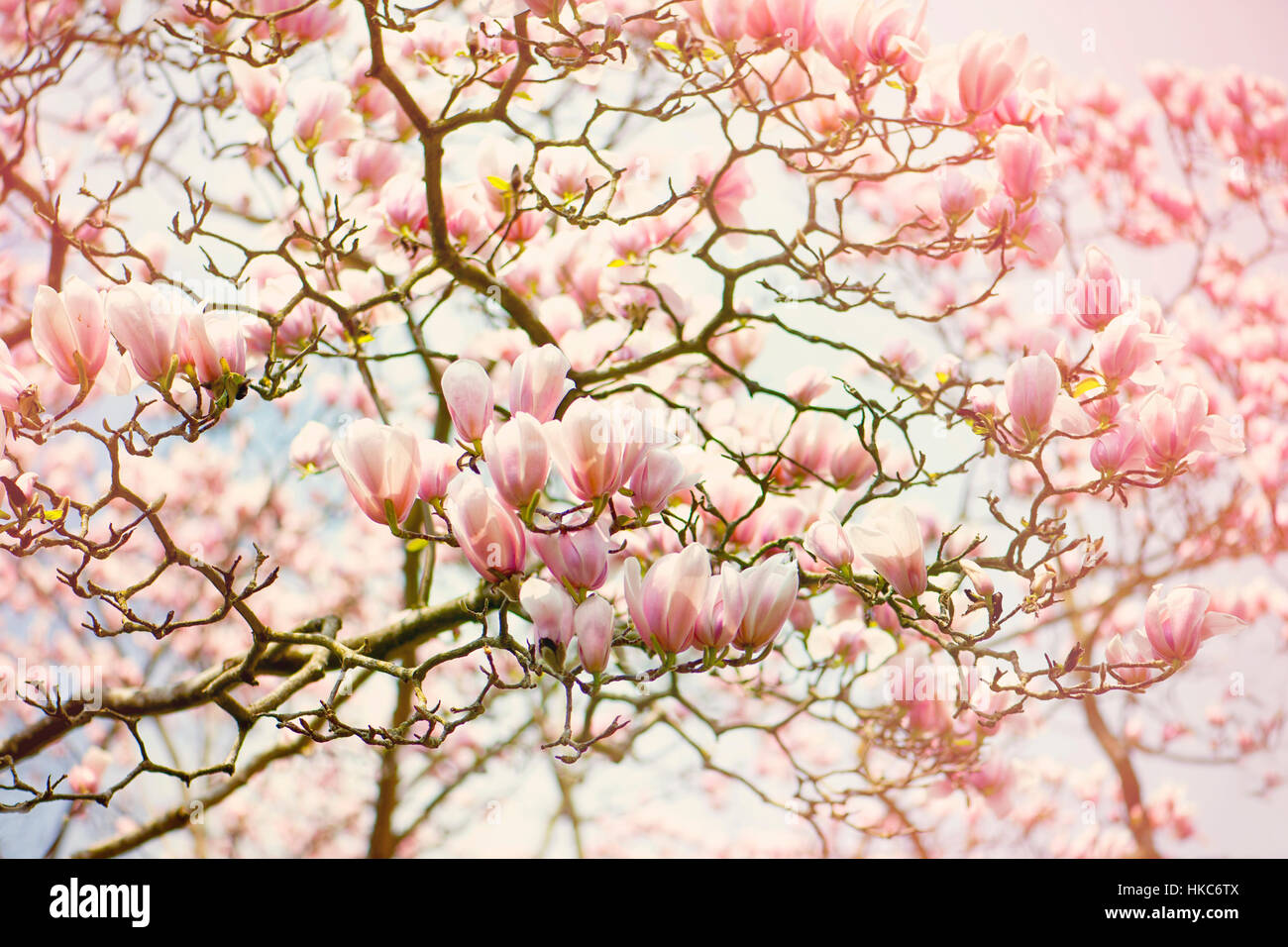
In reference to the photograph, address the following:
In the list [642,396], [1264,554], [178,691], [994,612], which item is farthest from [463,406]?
[1264,554]

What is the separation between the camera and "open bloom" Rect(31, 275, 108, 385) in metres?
1.01

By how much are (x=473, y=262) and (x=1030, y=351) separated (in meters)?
0.94

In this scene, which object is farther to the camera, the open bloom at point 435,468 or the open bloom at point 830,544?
the open bloom at point 830,544

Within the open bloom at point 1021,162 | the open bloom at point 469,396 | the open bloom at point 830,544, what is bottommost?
the open bloom at point 830,544

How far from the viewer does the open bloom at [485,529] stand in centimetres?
91

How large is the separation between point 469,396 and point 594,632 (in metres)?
0.30

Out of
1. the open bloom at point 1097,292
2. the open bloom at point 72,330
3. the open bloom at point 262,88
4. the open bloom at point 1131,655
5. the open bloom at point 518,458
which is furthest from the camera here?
the open bloom at point 262,88

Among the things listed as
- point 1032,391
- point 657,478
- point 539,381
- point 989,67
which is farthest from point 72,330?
point 989,67

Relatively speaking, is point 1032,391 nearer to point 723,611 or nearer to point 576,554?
point 723,611

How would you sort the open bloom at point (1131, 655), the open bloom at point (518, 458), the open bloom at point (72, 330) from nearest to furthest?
the open bloom at point (518, 458) < the open bloom at point (72, 330) < the open bloom at point (1131, 655)

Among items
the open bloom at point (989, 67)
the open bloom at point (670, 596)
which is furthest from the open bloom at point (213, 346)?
the open bloom at point (989, 67)

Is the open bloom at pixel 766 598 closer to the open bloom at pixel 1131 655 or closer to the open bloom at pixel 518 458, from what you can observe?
the open bloom at pixel 518 458

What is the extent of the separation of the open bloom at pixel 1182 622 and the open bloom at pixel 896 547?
299 mm
